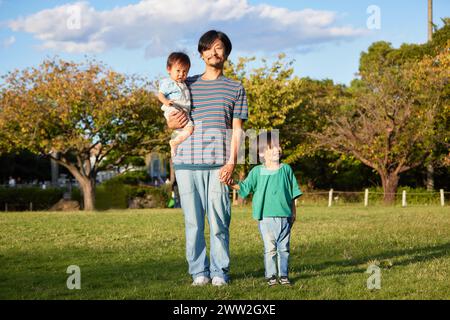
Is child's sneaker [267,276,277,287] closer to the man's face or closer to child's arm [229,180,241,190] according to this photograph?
child's arm [229,180,241,190]

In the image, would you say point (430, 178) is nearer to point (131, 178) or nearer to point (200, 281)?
point (131, 178)

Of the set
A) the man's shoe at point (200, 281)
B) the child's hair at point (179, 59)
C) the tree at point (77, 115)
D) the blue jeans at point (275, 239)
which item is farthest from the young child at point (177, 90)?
the tree at point (77, 115)

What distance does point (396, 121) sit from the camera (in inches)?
1307

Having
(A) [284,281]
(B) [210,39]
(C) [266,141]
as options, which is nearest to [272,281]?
(A) [284,281]

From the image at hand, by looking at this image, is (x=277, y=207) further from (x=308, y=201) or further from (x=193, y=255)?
(x=308, y=201)

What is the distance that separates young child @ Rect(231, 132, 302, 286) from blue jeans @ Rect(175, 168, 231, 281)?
0.24m

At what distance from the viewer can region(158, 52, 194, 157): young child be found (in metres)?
6.71

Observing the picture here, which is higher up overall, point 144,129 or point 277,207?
point 144,129

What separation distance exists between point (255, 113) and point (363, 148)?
586cm

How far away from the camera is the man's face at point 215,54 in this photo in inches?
269

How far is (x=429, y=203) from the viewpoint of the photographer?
1348 inches

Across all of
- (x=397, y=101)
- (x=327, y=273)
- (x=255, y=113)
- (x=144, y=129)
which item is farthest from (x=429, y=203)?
(x=327, y=273)
